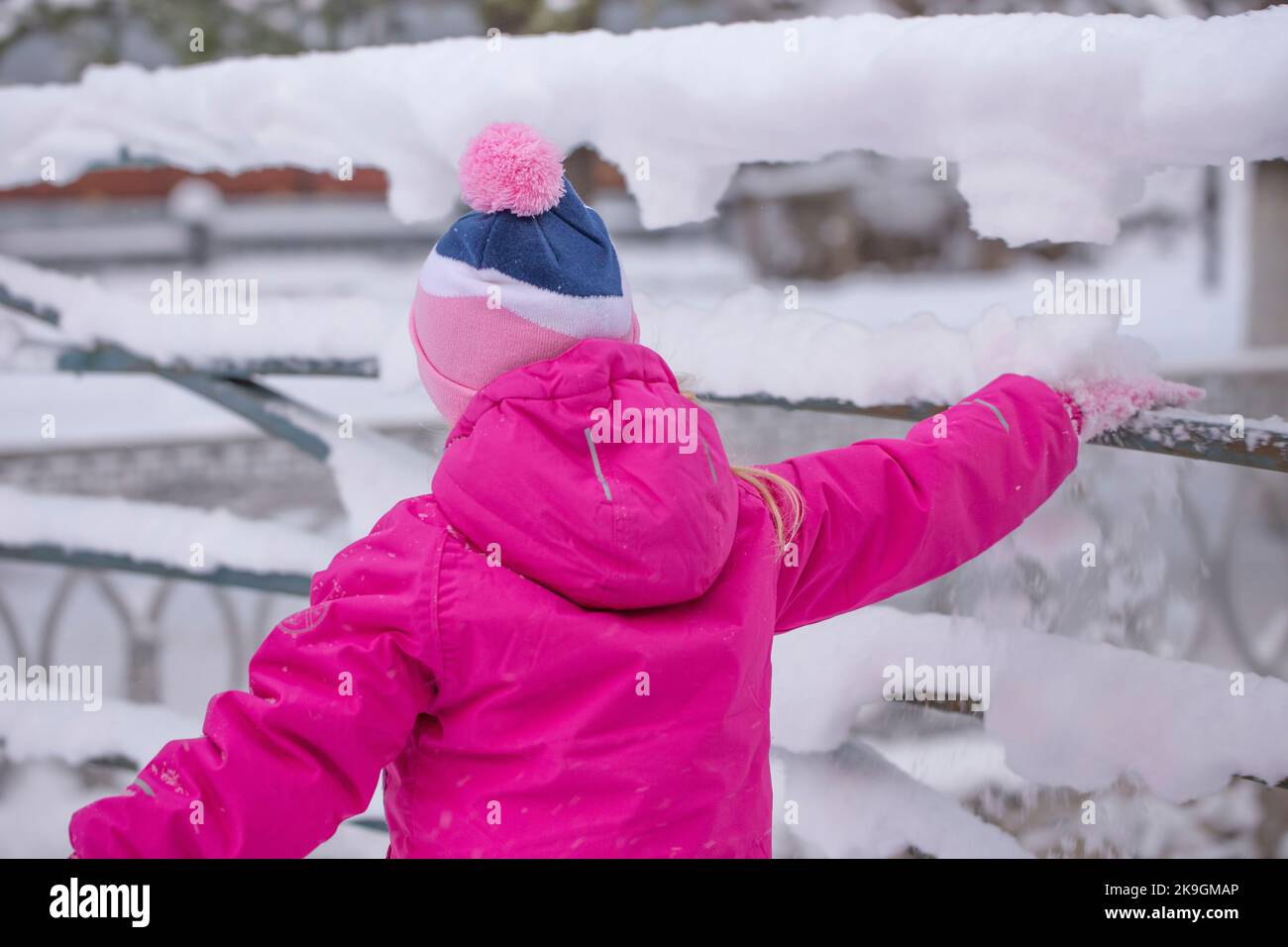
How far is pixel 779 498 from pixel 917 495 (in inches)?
6.9

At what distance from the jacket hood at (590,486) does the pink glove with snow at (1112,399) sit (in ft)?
1.84

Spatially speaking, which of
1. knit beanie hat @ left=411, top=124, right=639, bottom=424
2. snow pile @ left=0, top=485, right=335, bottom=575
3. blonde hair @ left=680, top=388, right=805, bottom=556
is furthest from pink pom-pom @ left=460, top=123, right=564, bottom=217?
snow pile @ left=0, top=485, right=335, bottom=575

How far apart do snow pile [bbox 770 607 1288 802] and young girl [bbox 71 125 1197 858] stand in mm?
524

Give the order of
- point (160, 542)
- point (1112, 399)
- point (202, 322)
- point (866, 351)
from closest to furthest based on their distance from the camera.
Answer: point (1112, 399), point (866, 351), point (202, 322), point (160, 542)

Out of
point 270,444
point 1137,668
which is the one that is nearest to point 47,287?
point 1137,668

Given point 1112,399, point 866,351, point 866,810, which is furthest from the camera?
point 866,810

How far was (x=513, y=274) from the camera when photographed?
1.02m

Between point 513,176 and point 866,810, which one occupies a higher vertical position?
point 513,176

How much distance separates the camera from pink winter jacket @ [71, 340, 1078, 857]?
37.7 inches

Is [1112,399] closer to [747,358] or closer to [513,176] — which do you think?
[747,358]

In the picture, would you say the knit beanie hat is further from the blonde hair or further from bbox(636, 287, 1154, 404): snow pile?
bbox(636, 287, 1154, 404): snow pile

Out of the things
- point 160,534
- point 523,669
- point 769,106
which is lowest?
point 523,669

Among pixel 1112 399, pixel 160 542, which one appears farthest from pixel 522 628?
pixel 160 542

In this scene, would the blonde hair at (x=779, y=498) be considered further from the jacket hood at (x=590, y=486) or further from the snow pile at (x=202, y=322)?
the snow pile at (x=202, y=322)
